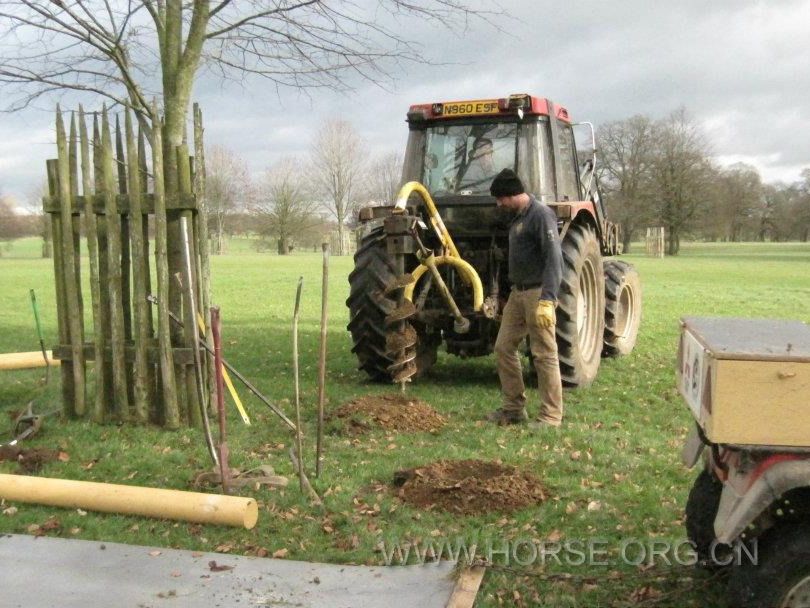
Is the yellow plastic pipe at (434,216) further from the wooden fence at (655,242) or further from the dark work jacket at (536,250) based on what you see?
the wooden fence at (655,242)

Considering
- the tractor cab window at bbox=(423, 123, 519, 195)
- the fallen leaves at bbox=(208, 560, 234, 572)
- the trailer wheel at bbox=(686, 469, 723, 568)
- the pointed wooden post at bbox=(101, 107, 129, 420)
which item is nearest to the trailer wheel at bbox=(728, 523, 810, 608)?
the trailer wheel at bbox=(686, 469, 723, 568)

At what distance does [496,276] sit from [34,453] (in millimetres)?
4247

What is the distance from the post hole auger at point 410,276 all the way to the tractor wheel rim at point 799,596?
4.38 m

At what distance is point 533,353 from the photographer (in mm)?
6699

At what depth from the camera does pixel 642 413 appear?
7.16m

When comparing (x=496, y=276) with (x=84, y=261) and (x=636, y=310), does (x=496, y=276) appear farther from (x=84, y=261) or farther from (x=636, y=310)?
(x=84, y=261)

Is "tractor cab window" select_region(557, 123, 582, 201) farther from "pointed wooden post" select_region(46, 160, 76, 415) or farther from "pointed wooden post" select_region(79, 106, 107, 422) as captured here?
"pointed wooden post" select_region(46, 160, 76, 415)

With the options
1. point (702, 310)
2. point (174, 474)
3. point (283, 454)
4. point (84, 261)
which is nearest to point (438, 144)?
point (283, 454)

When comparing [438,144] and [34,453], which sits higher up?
[438,144]

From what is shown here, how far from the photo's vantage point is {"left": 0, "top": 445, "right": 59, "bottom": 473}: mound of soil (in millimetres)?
5640

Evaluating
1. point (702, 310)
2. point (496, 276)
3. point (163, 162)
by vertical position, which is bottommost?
point (702, 310)

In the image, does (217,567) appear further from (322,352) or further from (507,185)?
(507,185)

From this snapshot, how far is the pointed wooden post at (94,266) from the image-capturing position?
643cm

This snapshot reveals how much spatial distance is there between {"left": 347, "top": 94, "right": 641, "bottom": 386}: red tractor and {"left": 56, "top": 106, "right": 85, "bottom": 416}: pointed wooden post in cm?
241
